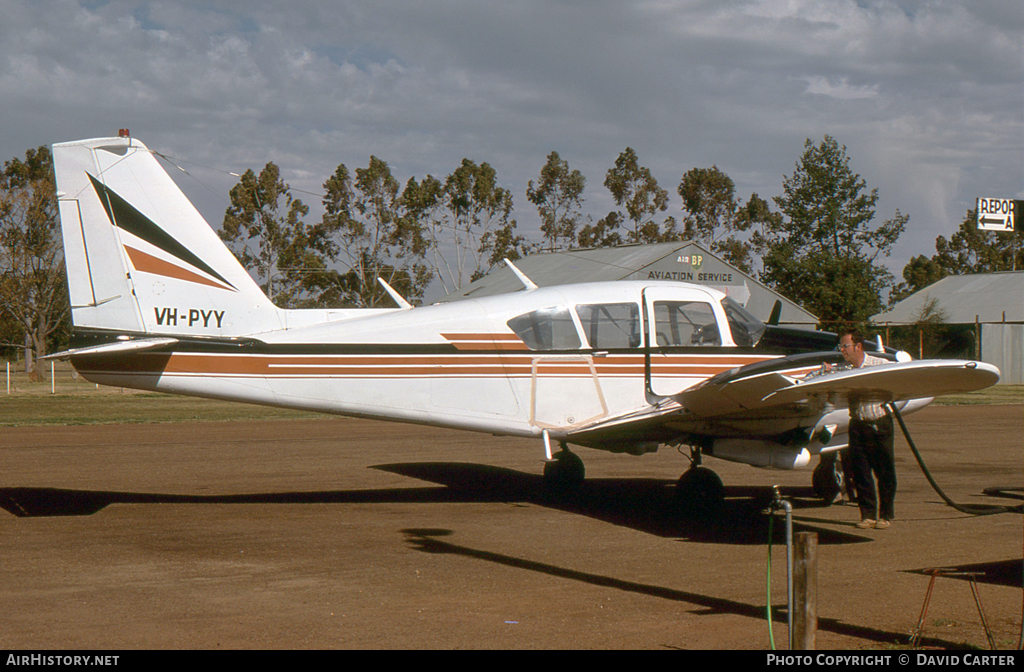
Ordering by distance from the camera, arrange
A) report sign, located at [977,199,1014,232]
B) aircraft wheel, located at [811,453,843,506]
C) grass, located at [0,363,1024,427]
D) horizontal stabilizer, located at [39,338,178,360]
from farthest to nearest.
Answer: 1. grass, located at [0,363,1024,427]
2. aircraft wheel, located at [811,453,843,506]
3. horizontal stabilizer, located at [39,338,178,360]
4. report sign, located at [977,199,1014,232]

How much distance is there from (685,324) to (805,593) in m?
5.71

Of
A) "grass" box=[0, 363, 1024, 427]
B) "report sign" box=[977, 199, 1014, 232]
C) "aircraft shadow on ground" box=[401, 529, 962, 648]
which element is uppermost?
"report sign" box=[977, 199, 1014, 232]

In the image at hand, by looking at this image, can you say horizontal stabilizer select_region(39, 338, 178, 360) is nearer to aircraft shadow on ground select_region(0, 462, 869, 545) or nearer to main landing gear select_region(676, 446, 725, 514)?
aircraft shadow on ground select_region(0, 462, 869, 545)

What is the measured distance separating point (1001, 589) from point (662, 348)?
4.10m

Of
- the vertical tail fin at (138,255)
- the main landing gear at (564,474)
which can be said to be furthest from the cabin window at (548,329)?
the vertical tail fin at (138,255)

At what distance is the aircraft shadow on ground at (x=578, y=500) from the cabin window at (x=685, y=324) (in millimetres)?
1897

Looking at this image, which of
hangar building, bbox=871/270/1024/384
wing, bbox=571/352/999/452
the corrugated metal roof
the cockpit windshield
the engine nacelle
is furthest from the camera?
the corrugated metal roof

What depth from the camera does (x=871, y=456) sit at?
8547 mm

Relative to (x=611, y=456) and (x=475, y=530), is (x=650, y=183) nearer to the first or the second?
(x=611, y=456)

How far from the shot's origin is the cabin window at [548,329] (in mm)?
9422

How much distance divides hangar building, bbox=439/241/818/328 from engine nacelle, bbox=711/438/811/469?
96.1ft

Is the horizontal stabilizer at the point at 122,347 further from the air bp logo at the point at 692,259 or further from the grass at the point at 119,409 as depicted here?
the air bp logo at the point at 692,259

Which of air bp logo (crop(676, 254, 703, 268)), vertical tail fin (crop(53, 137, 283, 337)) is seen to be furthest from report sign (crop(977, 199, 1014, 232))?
air bp logo (crop(676, 254, 703, 268))

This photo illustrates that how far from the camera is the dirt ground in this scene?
17.4ft
